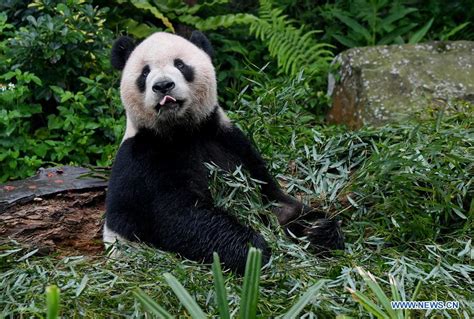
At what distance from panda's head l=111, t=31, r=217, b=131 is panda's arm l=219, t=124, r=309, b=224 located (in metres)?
0.27

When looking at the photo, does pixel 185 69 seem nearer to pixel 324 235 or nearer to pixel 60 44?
pixel 324 235

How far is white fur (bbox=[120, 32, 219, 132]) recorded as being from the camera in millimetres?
5492

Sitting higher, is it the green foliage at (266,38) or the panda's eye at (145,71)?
the panda's eye at (145,71)

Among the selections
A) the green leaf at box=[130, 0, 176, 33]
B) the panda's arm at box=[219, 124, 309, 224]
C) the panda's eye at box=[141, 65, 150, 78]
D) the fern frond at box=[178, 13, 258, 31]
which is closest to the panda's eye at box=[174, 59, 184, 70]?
the panda's eye at box=[141, 65, 150, 78]

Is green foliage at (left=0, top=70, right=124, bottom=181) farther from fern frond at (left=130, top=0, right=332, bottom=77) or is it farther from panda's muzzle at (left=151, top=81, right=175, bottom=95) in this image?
panda's muzzle at (left=151, top=81, right=175, bottom=95)

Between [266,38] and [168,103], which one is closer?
[168,103]

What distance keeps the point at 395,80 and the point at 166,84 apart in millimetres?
3795

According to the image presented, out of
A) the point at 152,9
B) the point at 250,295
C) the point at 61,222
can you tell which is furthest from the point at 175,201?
the point at 152,9

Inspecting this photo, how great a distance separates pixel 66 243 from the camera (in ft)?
20.2

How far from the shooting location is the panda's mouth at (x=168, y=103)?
17.8 ft

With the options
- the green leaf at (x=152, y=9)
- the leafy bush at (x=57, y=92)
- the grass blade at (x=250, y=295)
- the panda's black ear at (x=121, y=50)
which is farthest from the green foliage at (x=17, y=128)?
the grass blade at (x=250, y=295)

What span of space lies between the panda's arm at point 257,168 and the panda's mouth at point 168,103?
0.54 m

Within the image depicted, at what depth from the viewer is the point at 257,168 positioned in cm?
599

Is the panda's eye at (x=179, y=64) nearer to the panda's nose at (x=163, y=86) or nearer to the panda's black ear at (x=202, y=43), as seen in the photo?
the panda's nose at (x=163, y=86)
